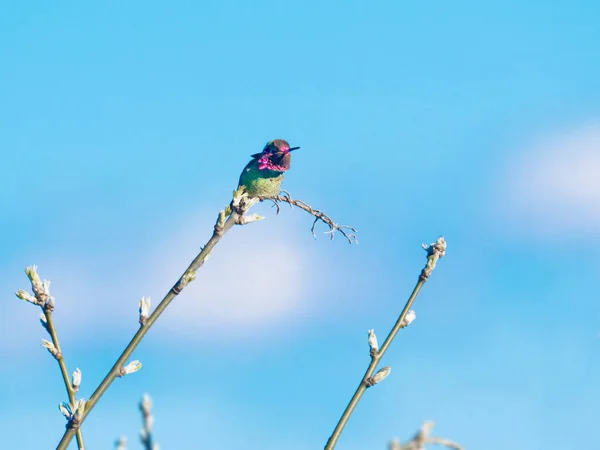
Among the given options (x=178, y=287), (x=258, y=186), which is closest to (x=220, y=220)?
(x=178, y=287)

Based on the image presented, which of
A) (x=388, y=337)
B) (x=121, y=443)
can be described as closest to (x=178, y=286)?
(x=388, y=337)

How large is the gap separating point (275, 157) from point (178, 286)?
4.45 meters

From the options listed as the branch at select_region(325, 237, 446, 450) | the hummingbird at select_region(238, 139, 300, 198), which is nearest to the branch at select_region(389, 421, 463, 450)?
the branch at select_region(325, 237, 446, 450)

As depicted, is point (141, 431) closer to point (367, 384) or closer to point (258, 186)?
point (367, 384)

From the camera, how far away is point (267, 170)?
7914 millimetres

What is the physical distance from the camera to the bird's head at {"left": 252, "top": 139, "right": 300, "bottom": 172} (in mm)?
7926

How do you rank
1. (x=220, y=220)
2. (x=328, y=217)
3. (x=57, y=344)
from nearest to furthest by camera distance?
(x=57, y=344)
(x=220, y=220)
(x=328, y=217)

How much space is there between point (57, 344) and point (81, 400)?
1.27ft

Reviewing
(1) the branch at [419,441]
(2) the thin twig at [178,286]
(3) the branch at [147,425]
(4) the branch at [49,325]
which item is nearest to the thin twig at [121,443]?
(3) the branch at [147,425]

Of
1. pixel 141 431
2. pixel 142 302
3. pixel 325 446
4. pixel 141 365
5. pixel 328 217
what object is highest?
pixel 328 217

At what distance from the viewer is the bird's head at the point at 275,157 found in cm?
793

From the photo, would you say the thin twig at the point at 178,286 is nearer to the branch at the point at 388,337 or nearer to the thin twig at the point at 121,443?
the branch at the point at 388,337

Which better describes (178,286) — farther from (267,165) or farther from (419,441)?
(267,165)

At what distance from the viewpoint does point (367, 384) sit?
12.4ft
